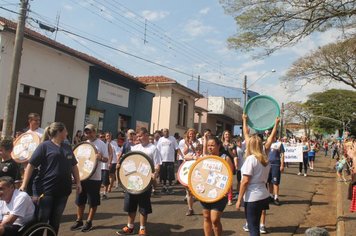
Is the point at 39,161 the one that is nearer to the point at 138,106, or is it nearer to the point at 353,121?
the point at 138,106

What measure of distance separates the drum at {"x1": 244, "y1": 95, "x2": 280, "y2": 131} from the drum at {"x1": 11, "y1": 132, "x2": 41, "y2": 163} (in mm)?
3885

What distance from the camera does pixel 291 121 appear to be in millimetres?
73000

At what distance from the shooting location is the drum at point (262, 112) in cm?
641

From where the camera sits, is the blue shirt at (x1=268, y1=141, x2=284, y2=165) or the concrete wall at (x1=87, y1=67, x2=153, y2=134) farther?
the concrete wall at (x1=87, y1=67, x2=153, y2=134)

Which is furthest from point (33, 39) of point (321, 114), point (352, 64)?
point (321, 114)

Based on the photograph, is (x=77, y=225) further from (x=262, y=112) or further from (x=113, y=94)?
(x=113, y=94)

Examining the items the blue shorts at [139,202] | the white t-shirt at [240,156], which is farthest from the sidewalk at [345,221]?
the blue shorts at [139,202]

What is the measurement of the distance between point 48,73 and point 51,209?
41.8 ft

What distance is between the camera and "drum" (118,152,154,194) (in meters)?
6.70

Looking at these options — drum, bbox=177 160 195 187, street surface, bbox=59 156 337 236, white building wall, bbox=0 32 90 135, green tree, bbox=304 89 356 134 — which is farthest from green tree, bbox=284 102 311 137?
drum, bbox=177 160 195 187

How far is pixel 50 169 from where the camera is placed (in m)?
5.35

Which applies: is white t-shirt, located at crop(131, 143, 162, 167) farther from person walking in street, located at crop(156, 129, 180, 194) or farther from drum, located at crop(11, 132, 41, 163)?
person walking in street, located at crop(156, 129, 180, 194)

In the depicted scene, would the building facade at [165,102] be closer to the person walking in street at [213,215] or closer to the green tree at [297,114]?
the person walking in street at [213,215]

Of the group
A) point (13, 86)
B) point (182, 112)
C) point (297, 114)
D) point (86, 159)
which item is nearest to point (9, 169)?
point (86, 159)
